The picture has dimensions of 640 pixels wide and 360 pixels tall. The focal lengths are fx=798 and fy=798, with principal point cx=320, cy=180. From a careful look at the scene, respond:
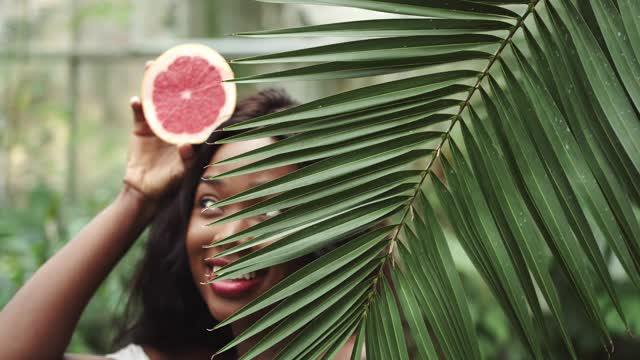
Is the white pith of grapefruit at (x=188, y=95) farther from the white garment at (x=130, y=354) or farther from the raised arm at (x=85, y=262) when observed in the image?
the white garment at (x=130, y=354)

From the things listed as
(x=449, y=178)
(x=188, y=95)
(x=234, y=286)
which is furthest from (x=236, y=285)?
(x=449, y=178)

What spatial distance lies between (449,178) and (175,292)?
933 millimetres

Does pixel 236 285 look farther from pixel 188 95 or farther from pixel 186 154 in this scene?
pixel 188 95

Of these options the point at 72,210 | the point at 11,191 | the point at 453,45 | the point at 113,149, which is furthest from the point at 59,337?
the point at 11,191

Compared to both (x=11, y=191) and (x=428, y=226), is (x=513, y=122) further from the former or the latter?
(x=11, y=191)

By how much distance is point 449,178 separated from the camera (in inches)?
39.3

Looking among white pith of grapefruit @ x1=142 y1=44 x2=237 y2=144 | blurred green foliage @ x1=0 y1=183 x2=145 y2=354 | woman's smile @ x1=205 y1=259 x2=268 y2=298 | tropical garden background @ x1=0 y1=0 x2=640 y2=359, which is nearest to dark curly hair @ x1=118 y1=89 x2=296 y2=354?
white pith of grapefruit @ x1=142 y1=44 x2=237 y2=144

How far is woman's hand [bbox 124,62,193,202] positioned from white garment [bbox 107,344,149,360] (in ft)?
1.12

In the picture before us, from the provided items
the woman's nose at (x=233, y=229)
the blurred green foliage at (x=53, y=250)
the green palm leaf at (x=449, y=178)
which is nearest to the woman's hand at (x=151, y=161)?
the woman's nose at (x=233, y=229)

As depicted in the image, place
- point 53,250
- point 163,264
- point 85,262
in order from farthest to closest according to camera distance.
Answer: point 53,250 < point 163,264 < point 85,262

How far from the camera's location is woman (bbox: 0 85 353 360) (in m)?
1.43

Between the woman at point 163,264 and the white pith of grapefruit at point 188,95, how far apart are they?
0.04 metres

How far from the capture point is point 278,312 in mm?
982

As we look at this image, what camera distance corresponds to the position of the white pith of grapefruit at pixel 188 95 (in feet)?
5.05
